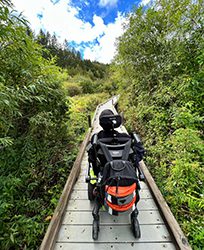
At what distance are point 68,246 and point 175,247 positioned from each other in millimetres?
1188

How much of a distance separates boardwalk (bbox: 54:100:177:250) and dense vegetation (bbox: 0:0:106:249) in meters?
0.40

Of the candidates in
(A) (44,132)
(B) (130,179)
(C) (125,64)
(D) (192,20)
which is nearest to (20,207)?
(A) (44,132)

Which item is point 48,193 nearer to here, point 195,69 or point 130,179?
point 130,179

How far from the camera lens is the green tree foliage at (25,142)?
5.84 ft

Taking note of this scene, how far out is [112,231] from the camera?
178cm

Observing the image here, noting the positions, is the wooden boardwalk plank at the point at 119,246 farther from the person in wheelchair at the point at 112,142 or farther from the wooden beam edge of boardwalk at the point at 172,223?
the person in wheelchair at the point at 112,142

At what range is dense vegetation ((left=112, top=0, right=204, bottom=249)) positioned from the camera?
7.20 feet

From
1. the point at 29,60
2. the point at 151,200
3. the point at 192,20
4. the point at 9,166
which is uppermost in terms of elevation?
the point at 192,20

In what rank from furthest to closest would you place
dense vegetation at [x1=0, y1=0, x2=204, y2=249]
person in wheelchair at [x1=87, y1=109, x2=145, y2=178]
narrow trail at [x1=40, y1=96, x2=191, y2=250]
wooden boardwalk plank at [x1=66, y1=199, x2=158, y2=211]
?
wooden boardwalk plank at [x1=66, y1=199, x2=158, y2=211], dense vegetation at [x1=0, y1=0, x2=204, y2=249], person in wheelchair at [x1=87, y1=109, x2=145, y2=178], narrow trail at [x1=40, y1=96, x2=191, y2=250]

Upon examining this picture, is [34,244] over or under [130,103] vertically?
under

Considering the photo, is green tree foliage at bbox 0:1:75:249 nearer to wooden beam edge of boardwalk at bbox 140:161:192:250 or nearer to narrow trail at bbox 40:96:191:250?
narrow trail at bbox 40:96:191:250

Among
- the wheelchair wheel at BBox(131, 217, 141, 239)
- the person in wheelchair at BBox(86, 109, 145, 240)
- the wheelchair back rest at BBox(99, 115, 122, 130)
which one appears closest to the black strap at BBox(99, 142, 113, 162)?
the person in wheelchair at BBox(86, 109, 145, 240)

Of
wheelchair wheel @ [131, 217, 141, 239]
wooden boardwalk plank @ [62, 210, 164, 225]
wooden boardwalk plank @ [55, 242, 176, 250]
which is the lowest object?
wooden boardwalk plank @ [55, 242, 176, 250]

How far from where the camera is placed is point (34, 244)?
5.96 ft
